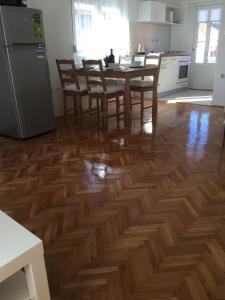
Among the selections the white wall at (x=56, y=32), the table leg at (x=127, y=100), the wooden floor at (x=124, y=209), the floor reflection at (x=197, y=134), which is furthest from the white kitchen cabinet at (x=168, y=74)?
the wooden floor at (x=124, y=209)

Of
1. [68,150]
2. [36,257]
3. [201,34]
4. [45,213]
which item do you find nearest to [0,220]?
[36,257]

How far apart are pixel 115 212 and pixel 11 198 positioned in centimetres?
85

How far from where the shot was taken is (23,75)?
3154 millimetres

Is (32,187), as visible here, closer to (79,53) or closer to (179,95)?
(79,53)

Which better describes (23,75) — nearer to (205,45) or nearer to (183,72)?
(183,72)

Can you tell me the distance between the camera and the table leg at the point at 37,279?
0.90 metres

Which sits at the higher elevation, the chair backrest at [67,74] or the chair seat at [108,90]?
the chair backrest at [67,74]

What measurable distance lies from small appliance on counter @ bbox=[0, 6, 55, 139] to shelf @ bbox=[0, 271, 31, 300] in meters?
2.54

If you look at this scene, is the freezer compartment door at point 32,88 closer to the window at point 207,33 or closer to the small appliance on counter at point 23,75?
the small appliance on counter at point 23,75

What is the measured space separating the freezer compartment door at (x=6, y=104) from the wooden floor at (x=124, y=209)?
16cm

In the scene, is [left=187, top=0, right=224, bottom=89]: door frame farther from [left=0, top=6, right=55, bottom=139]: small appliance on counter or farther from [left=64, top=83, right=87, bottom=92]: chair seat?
[left=0, top=6, right=55, bottom=139]: small appliance on counter

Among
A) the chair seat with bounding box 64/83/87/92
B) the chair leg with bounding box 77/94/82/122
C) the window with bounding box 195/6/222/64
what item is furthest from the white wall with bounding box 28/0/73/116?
the window with bounding box 195/6/222/64

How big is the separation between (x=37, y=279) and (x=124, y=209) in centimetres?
103

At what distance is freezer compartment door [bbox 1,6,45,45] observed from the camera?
287 centimetres
